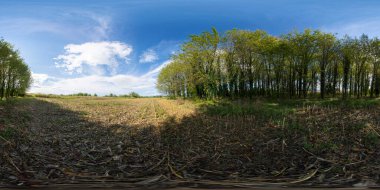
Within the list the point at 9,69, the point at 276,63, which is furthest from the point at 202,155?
the point at 9,69

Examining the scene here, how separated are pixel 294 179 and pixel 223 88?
38594mm

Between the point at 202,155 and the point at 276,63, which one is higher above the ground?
the point at 276,63

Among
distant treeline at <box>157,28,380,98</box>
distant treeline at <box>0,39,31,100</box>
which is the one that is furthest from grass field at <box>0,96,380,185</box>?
distant treeline at <box>0,39,31,100</box>

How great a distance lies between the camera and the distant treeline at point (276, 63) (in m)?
44.4

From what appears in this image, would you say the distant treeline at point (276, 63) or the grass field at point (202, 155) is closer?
the grass field at point (202, 155)

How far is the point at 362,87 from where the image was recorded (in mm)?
54156

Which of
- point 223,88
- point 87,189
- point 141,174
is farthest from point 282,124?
point 223,88

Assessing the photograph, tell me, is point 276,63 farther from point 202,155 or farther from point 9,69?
point 9,69

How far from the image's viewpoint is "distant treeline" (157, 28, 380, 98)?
4441 cm

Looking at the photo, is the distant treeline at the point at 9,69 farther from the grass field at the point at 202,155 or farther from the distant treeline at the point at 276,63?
the grass field at the point at 202,155

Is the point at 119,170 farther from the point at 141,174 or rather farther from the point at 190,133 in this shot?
the point at 190,133

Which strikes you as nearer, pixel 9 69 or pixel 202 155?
pixel 202 155

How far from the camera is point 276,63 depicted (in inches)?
2002

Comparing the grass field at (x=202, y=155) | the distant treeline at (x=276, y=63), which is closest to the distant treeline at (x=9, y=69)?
the distant treeline at (x=276, y=63)
